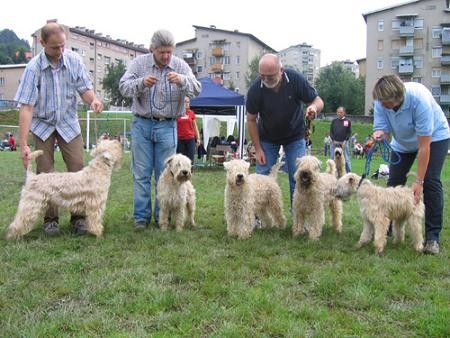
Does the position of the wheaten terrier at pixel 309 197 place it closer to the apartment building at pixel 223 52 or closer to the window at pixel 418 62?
the window at pixel 418 62

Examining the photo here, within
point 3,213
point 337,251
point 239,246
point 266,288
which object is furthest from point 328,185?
point 3,213

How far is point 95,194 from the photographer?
501 cm

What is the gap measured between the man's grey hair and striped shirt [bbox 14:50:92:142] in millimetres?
896

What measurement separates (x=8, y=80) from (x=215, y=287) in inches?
2848

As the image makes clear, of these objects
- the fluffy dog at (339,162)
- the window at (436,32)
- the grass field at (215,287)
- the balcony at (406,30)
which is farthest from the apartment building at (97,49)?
the grass field at (215,287)

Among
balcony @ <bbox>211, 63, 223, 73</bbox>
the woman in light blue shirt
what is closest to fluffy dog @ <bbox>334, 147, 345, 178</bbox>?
the woman in light blue shirt

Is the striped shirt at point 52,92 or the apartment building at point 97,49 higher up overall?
the apartment building at point 97,49

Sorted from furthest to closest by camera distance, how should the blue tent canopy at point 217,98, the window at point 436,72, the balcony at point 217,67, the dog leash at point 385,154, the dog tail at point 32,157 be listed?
the balcony at point 217,67 < the window at point 436,72 < the blue tent canopy at point 217,98 < the dog leash at point 385,154 < the dog tail at point 32,157

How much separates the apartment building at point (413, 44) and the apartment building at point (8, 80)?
162 feet

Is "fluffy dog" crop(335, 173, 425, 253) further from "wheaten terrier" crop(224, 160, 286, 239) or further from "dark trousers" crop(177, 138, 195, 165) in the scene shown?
"dark trousers" crop(177, 138, 195, 165)

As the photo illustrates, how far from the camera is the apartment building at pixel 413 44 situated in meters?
56.7

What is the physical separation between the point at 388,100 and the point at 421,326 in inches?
85.6

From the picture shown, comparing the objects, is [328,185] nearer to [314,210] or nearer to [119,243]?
[314,210]

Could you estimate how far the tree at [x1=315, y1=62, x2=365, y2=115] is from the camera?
6028 cm
